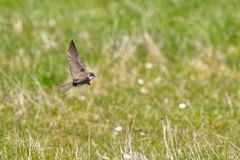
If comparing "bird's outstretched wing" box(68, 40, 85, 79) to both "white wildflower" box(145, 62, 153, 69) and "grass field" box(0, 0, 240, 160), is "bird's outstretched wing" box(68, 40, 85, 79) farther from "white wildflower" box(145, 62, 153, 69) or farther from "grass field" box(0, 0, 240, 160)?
"white wildflower" box(145, 62, 153, 69)

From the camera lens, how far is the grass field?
20.8 feet

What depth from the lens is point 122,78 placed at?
27.1ft

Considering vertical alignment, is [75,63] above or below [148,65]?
below

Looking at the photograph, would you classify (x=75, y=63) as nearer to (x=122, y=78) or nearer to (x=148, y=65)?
(x=122, y=78)

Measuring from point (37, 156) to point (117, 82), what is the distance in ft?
9.62

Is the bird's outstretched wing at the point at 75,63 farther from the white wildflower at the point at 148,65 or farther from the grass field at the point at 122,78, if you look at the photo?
the white wildflower at the point at 148,65

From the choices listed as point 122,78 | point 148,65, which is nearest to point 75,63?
point 122,78

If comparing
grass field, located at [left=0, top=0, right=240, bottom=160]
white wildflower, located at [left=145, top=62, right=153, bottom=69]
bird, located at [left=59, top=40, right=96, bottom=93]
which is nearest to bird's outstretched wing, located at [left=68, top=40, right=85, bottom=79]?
bird, located at [left=59, top=40, right=96, bottom=93]

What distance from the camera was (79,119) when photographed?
714 cm

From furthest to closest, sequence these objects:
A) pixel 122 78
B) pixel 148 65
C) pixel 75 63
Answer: pixel 148 65, pixel 122 78, pixel 75 63

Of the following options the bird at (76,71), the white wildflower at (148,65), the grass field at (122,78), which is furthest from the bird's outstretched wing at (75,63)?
the white wildflower at (148,65)

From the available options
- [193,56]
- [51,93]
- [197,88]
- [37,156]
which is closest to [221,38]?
[193,56]

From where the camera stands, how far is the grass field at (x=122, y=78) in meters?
6.34

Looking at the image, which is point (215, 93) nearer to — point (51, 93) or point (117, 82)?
point (117, 82)
